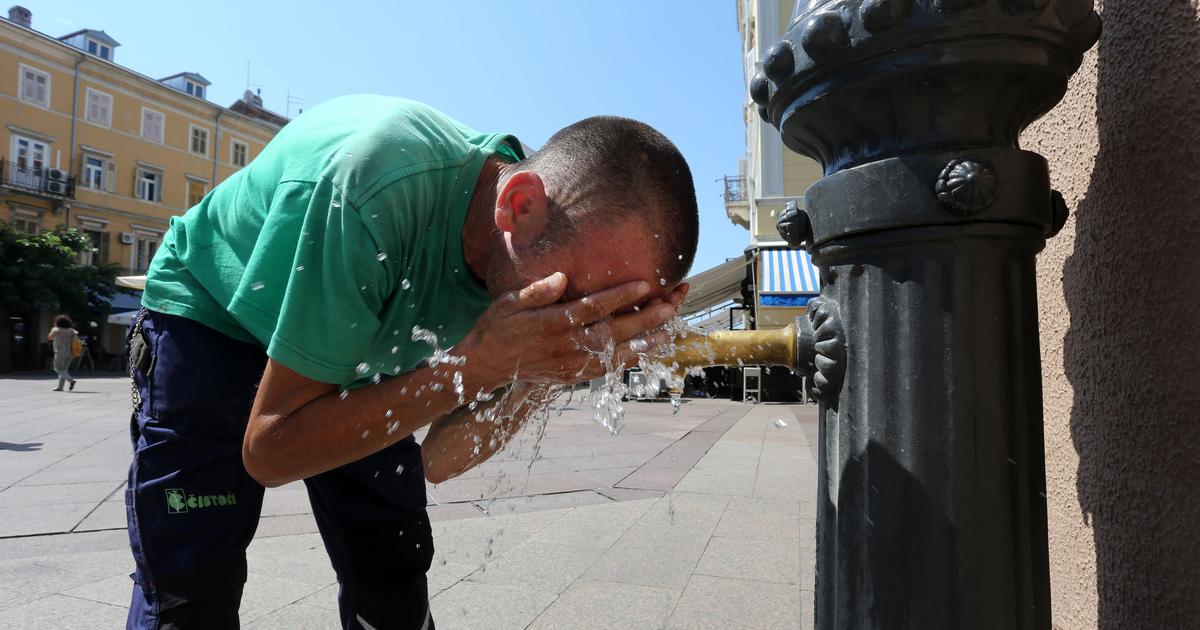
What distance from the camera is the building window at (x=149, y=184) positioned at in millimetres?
29784

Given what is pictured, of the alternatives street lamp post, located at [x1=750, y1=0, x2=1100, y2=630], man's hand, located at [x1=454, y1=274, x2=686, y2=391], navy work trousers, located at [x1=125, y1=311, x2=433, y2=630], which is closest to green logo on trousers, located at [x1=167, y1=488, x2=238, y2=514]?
navy work trousers, located at [x1=125, y1=311, x2=433, y2=630]

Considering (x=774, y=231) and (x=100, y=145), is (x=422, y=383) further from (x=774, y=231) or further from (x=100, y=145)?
(x=100, y=145)

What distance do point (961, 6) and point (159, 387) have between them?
147cm

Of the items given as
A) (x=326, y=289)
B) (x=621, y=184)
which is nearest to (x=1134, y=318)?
(x=621, y=184)

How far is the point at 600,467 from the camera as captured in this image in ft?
17.0

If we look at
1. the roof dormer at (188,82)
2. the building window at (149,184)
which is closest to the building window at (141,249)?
the building window at (149,184)

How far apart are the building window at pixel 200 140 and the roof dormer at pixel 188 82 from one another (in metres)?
5.75

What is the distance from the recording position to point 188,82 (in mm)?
36594

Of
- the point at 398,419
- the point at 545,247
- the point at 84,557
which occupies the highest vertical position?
the point at 545,247

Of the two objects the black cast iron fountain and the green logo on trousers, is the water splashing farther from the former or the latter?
the black cast iron fountain

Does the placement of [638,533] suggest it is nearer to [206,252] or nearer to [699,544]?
[699,544]

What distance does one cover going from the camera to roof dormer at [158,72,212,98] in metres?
36.6

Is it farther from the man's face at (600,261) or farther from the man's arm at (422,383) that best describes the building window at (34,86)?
the man's face at (600,261)

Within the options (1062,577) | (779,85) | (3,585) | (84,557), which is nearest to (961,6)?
(779,85)
